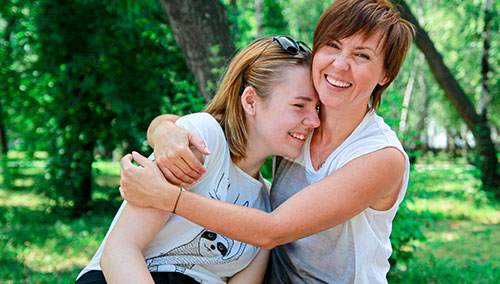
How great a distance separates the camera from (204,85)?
4340 mm

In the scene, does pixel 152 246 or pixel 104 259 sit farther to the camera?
pixel 152 246

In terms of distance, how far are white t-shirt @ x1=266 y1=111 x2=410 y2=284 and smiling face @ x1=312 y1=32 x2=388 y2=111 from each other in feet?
0.59

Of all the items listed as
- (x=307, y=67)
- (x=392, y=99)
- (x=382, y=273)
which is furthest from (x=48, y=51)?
(x=382, y=273)

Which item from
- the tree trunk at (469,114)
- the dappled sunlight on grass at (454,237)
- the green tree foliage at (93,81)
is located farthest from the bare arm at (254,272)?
the tree trunk at (469,114)

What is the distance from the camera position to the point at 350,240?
2.07 m

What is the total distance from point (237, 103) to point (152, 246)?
85 cm

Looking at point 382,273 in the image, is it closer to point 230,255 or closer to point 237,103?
point 230,255

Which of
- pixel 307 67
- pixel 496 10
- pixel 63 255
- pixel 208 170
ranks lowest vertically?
pixel 63 255

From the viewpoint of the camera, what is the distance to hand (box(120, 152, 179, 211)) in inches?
71.3

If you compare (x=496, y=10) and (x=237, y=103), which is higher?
(x=237, y=103)

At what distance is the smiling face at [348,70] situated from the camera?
1.95 m

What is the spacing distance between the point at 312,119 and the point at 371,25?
52 cm

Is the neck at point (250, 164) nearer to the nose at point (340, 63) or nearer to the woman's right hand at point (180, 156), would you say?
the woman's right hand at point (180, 156)

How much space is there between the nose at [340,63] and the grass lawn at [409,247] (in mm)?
2275
